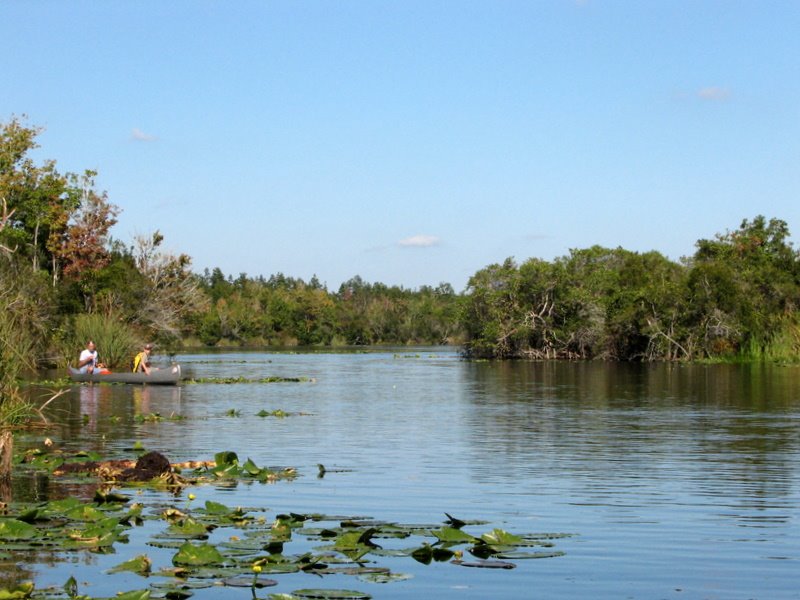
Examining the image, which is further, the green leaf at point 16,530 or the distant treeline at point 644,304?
the distant treeline at point 644,304

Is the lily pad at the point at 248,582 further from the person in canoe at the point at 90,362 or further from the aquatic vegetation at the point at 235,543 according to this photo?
the person in canoe at the point at 90,362

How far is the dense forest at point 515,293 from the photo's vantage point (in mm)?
57781

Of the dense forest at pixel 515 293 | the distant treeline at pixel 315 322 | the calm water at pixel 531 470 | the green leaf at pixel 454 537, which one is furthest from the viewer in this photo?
the distant treeline at pixel 315 322

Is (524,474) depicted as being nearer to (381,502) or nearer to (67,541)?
(381,502)

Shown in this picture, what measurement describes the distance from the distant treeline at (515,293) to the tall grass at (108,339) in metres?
0.07

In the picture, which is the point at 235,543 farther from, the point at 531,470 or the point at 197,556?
the point at 531,470

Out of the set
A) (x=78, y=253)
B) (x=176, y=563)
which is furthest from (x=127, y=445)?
(x=78, y=253)

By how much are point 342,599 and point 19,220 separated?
5940cm

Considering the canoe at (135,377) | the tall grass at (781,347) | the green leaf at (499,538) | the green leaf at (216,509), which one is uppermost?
the tall grass at (781,347)

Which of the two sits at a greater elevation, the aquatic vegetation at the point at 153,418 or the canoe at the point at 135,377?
the canoe at the point at 135,377

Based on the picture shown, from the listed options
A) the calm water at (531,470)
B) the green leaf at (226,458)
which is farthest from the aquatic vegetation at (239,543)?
the green leaf at (226,458)

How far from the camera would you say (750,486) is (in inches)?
650

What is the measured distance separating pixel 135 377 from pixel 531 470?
87.9ft

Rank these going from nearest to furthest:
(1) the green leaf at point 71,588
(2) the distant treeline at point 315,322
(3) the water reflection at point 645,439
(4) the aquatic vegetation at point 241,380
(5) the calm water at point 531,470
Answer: (1) the green leaf at point 71,588 < (5) the calm water at point 531,470 < (3) the water reflection at point 645,439 < (4) the aquatic vegetation at point 241,380 < (2) the distant treeline at point 315,322
